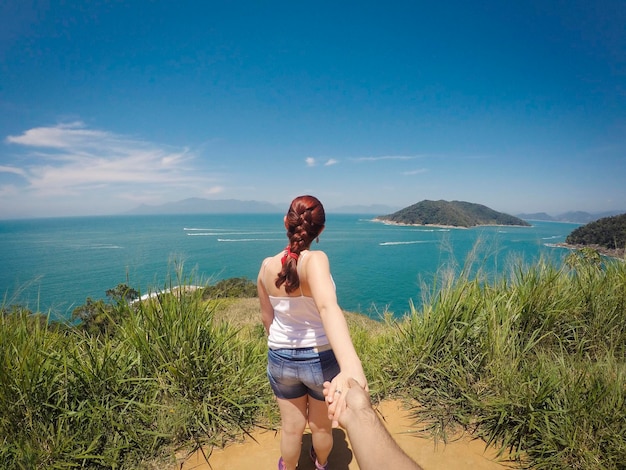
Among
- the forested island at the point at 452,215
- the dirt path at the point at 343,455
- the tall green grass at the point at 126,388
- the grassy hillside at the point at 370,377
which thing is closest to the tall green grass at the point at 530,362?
the grassy hillside at the point at 370,377

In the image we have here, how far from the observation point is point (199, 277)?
3.46 meters

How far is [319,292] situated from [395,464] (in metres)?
0.63

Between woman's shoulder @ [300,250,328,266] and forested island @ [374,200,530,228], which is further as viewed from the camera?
forested island @ [374,200,530,228]

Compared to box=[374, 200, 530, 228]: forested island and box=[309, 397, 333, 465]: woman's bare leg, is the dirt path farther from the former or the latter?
box=[374, 200, 530, 228]: forested island

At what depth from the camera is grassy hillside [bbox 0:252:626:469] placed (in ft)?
7.17

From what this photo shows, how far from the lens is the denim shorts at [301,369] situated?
1.69m

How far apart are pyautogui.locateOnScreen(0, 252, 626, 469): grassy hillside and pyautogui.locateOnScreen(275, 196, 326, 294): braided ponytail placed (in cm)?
182

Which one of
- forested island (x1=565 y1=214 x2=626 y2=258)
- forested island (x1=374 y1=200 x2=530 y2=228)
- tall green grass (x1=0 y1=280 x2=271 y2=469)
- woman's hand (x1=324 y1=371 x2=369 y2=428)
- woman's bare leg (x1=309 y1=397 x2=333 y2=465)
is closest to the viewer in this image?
woman's hand (x1=324 y1=371 x2=369 y2=428)

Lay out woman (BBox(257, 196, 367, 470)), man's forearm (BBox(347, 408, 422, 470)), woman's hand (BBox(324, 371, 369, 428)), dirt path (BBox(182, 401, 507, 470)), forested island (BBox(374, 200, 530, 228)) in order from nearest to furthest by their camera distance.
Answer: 1. man's forearm (BBox(347, 408, 422, 470))
2. woman's hand (BBox(324, 371, 369, 428))
3. woman (BBox(257, 196, 367, 470))
4. dirt path (BBox(182, 401, 507, 470))
5. forested island (BBox(374, 200, 530, 228))

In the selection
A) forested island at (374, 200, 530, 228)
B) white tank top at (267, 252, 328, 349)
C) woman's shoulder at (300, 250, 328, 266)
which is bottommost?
white tank top at (267, 252, 328, 349)

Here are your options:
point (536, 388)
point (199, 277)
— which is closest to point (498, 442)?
point (536, 388)

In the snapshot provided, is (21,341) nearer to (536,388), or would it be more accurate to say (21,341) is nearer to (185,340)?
(185,340)

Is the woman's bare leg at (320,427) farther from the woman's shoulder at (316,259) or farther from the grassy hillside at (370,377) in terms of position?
the woman's shoulder at (316,259)

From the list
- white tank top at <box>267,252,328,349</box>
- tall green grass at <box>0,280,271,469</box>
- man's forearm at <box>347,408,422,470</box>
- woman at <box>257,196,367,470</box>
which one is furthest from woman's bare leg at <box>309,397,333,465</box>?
man's forearm at <box>347,408,422,470</box>
